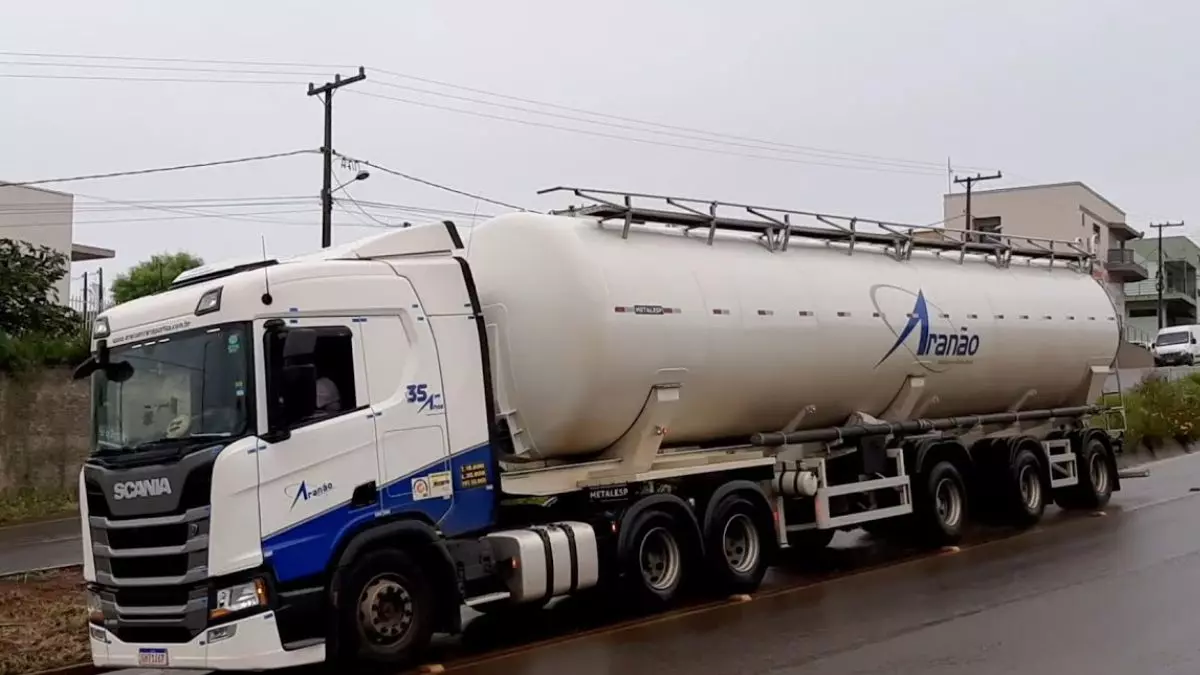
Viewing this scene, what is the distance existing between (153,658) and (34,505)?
56.6 ft

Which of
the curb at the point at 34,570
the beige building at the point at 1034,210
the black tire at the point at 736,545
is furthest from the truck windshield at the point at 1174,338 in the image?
the curb at the point at 34,570

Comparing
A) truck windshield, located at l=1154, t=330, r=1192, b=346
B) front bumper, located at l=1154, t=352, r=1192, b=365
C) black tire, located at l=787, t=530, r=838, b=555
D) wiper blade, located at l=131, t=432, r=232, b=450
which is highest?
truck windshield, located at l=1154, t=330, r=1192, b=346

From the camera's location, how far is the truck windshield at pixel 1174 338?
179 feet

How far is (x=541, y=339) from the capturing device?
10.3 meters

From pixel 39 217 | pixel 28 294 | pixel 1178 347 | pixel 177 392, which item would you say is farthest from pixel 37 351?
pixel 1178 347

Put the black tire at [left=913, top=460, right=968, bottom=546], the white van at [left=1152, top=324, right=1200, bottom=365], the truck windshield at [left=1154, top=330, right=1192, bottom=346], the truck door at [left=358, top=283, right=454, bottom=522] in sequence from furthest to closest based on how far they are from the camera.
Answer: the truck windshield at [left=1154, top=330, right=1192, bottom=346] → the white van at [left=1152, top=324, right=1200, bottom=365] → the black tire at [left=913, top=460, right=968, bottom=546] → the truck door at [left=358, top=283, right=454, bottom=522]

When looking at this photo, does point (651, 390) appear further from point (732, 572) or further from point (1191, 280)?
point (1191, 280)

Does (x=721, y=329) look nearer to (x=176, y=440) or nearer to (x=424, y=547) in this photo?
(x=424, y=547)

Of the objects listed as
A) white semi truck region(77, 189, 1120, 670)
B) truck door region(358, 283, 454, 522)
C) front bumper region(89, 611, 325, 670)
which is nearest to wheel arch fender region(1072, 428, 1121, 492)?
white semi truck region(77, 189, 1120, 670)

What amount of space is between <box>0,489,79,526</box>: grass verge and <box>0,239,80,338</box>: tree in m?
3.46

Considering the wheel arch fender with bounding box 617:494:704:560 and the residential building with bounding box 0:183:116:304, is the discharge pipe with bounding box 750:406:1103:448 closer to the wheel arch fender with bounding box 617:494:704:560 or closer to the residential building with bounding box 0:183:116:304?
the wheel arch fender with bounding box 617:494:704:560

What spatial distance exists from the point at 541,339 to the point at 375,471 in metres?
2.14

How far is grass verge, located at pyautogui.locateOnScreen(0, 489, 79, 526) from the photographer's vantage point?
74.1ft

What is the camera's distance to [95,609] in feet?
28.3
